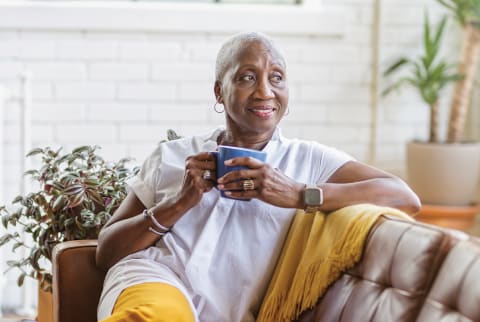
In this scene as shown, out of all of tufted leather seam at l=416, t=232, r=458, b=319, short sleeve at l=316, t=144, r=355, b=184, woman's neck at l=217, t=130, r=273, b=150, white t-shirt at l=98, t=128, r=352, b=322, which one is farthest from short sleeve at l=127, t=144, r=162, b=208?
tufted leather seam at l=416, t=232, r=458, b=319

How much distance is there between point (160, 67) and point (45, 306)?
180 centimetres

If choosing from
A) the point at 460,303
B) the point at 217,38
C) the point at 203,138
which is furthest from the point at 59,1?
the point at 460,303

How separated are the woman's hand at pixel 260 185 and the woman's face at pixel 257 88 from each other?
19cm

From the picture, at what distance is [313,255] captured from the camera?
2002 mm

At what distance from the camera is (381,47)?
443 centimetres

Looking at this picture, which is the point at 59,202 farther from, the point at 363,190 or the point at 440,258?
the point at 440,258

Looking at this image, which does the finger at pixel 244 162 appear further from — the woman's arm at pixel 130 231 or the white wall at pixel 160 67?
the white wall at pixel 160 67

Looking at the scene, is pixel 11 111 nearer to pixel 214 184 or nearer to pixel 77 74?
pixel 77 74

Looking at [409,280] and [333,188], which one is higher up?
[333,188]

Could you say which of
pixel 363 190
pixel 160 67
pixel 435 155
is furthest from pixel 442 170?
pixel 363 190

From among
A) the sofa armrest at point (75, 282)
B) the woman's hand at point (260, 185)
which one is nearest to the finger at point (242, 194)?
the woman's hand at point (260, 185)

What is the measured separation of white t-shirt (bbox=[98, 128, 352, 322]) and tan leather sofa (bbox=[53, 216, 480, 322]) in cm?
18

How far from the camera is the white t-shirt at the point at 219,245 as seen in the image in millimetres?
2102

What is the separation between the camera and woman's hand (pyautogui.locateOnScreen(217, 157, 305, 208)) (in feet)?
6.49
